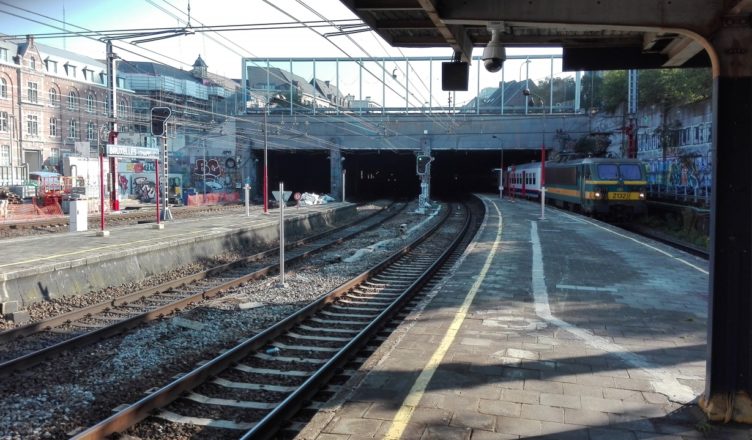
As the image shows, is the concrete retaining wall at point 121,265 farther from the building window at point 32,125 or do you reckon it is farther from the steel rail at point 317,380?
the building window at point 32,125

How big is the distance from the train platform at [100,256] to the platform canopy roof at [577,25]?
723 cm

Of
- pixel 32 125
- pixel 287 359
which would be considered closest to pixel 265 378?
pixel 287 359

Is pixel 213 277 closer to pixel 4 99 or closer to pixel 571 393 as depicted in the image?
pixel 571 393

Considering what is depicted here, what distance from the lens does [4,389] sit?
238 inches

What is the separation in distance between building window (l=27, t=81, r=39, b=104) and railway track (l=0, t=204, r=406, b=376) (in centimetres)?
5682

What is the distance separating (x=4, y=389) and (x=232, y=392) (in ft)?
7.83

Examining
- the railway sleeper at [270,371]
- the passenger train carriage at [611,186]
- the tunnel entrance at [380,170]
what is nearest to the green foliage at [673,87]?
the passenger train carriage at [611,186]

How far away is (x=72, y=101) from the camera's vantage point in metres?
64.2

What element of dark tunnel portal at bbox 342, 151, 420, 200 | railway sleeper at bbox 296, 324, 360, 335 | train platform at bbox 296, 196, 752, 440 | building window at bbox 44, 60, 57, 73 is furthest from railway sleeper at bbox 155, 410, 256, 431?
building window at bbox 44, 60, 57, 73

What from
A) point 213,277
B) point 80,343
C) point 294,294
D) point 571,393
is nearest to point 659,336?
point 571,393

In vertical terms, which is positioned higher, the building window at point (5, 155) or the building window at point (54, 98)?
the building window at point (54, 98)

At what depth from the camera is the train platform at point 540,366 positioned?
14.2 feet

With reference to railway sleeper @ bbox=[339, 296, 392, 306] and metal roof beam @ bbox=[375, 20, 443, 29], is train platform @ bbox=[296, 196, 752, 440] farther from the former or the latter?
metal roof beam @ bbox=[375, 20, 443, 29]

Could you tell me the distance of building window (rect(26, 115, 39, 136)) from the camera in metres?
57.5
